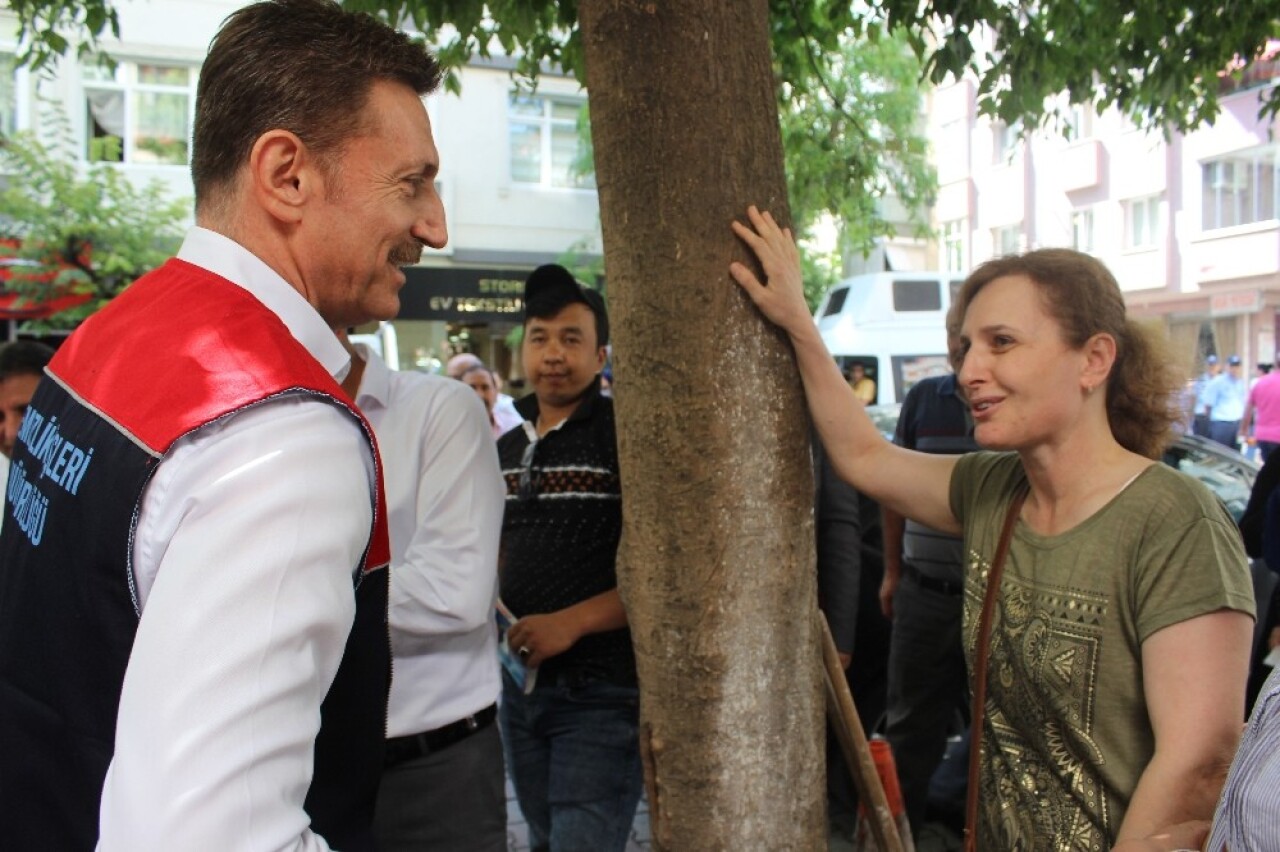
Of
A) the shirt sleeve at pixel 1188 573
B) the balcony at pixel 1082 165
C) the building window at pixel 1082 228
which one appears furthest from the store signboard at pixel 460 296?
the building window at pixel 1082 228

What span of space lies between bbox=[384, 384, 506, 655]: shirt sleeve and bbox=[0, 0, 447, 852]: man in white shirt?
0.99m

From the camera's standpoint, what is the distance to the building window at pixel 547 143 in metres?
21.8

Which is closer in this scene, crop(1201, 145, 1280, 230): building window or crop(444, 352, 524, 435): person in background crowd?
crop(444, 352, 524, 435): person in background crowd

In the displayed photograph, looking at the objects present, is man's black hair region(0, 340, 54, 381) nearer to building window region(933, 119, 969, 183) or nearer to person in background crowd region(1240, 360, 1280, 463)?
person in background crowd region(1240, 360, 1280, 463)

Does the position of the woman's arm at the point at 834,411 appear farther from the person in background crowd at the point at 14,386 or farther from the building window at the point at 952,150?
the building window at the point at 952,150

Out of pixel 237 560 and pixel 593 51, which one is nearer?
pixel 237 560

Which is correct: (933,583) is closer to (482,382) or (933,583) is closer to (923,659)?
(923,659)

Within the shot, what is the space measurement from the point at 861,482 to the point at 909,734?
2.26 metres

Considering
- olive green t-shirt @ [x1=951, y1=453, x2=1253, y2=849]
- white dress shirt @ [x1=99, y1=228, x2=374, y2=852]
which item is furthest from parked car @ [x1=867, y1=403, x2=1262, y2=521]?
white dress shirt @ [x1=99, y1=228, x2=374, y2=852]

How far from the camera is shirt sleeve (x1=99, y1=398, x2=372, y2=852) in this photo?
0.98 m

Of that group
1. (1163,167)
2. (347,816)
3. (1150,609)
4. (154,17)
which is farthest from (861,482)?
(1163,167)

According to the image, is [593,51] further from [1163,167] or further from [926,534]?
[1163,167]

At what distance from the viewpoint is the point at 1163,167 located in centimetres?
2600

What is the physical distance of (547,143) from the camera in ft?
72.0
